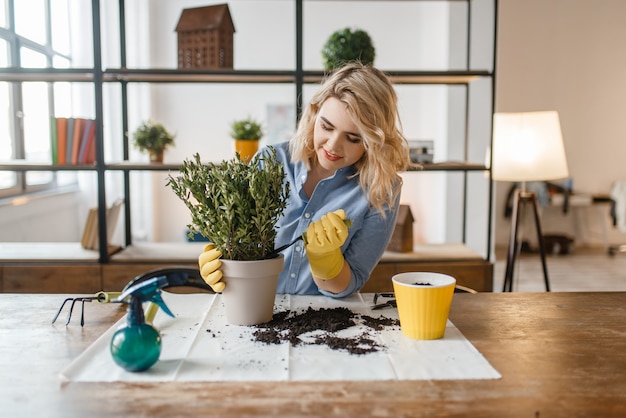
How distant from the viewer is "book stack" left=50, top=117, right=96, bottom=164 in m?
2.65

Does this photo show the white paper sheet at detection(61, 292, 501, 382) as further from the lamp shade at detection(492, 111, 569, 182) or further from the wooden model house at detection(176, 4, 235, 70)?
the lamp shade at detection(492, 111, 569, 182)

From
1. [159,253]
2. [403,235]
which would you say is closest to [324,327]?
[403,235]

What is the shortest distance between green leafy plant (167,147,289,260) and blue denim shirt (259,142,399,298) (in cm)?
43

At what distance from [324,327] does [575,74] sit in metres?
5.99

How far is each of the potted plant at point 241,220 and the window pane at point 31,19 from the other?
3.04m

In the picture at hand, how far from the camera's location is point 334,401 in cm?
80

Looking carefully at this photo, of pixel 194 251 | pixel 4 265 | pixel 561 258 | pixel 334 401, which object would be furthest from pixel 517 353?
pixel 561 258

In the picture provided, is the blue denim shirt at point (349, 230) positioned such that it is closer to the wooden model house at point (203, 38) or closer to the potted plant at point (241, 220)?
the potted plant at point (241, 220)

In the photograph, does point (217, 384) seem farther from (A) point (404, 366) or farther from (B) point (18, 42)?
(B) point (18, 42)

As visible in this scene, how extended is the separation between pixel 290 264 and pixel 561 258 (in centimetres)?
483

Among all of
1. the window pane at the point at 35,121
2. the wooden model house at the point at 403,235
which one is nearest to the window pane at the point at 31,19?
the window pane at the point at 35,121

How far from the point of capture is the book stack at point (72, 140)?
2651 millimetres

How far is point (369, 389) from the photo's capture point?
83 centimetres

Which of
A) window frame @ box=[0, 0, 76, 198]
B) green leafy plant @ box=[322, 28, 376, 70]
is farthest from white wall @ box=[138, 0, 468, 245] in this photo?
green leafy plant @ box=[322, 28, 376, 70]
